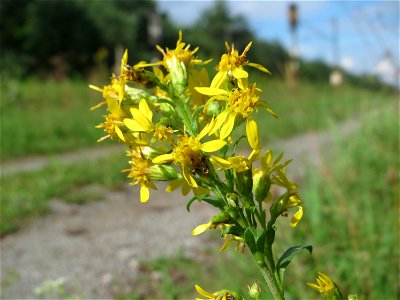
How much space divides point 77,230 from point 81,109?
572cm

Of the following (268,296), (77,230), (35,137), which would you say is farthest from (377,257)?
(35,137)

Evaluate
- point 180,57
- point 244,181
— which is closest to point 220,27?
point 180,57

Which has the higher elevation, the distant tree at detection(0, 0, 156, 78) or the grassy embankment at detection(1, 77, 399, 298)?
the grassy embankment at detection(1, 77, 399, 298)

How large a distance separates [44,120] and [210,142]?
23.3 feet

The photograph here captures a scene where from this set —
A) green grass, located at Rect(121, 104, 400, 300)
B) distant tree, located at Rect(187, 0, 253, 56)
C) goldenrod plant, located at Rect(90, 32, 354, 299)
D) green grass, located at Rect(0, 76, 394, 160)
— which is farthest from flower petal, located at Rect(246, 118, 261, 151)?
distant tree, located at Rect(187, 0, 253, 56)

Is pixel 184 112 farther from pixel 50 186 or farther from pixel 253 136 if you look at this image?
pixel 50 186

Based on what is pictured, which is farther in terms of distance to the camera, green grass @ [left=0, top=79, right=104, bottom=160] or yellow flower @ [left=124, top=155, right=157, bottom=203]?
green grass @ [left=0, top=79, right=104, bottom=160]

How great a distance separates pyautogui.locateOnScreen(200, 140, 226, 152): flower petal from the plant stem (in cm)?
26

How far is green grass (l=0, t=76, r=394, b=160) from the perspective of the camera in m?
7.04

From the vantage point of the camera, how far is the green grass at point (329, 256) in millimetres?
2682

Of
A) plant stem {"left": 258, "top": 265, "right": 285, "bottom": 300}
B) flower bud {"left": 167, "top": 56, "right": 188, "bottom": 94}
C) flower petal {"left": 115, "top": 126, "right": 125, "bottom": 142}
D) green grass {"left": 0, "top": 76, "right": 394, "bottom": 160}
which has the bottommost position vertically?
green grass {"left": 0, "top": 76, "right": 394, "bottom": 160}

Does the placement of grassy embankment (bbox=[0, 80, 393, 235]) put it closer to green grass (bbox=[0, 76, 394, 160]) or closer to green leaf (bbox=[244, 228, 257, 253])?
green grass (bbox=[0, 76, 394, 160])

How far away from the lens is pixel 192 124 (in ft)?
3.73

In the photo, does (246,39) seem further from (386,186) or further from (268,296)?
(268,296)
